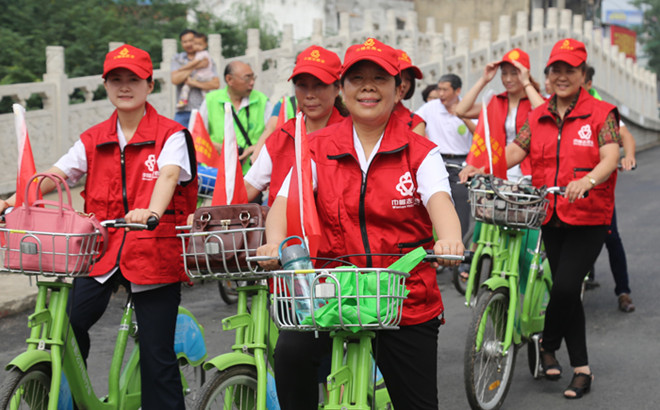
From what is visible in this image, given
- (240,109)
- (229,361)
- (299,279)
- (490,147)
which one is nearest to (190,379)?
(229,361)

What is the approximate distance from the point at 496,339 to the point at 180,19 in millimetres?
14731

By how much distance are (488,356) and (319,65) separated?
2.18 metres

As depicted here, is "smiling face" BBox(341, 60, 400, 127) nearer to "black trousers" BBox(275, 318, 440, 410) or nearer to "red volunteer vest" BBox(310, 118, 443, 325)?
"red volunteer vest" BBox(310, 118, 443, 325)

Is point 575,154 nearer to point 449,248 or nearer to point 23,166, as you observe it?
point 449,248

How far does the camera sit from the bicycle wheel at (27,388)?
159 inches

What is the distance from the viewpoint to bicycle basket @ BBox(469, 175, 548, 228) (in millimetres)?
5754

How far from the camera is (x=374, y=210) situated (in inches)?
144

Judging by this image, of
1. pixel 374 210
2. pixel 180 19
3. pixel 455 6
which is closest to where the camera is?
pixel 374 210

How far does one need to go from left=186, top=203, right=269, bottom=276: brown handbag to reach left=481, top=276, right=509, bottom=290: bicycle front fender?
2.06 metres

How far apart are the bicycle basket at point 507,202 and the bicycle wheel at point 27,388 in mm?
2774

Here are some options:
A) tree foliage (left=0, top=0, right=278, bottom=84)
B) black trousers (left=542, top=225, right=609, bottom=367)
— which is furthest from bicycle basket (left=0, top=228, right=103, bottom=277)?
tree foliage (left=0, top=0, right=278, bottom=84)

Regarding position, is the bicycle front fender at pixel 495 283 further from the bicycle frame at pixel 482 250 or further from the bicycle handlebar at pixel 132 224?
the bicycle handlebar at pixel 132 224

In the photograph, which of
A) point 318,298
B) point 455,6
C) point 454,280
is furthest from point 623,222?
point 455,6

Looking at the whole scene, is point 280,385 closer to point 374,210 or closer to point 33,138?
point 374,210
